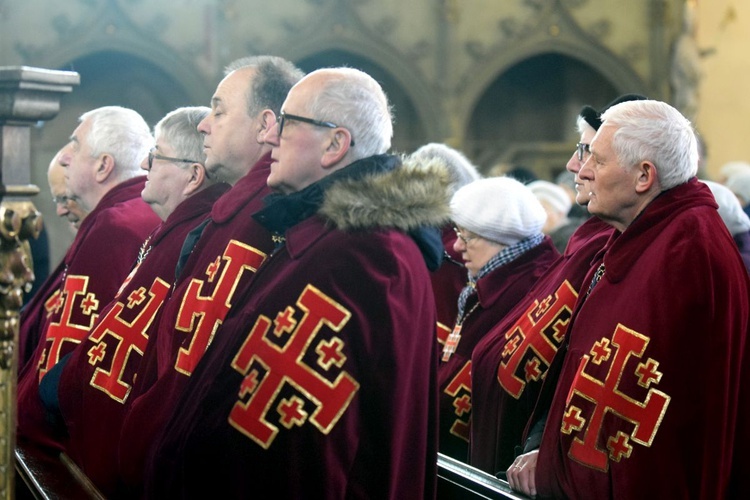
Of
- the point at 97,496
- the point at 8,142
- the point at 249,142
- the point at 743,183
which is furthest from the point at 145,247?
the point at 743,183

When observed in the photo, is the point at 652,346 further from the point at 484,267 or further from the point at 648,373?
the point at 484,267

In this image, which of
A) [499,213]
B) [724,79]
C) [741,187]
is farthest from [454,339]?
[724,79]

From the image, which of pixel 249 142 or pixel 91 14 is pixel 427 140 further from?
pixel 249 142

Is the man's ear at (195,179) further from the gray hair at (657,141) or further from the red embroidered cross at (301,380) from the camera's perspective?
the gray hair at (657,141)

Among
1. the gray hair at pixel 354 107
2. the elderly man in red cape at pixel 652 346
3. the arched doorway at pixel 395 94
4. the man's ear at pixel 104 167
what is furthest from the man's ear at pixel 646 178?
the arched doorway at pixel 395 94

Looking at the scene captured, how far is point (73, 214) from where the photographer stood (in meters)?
5.11

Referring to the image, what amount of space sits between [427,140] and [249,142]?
8846 mm

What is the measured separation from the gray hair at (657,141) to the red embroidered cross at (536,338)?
2.06 feet

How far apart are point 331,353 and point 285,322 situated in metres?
0.14

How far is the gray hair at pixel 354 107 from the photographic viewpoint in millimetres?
2959

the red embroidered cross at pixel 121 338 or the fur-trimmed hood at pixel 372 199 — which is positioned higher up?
the fur-trimmed hood at pixel 372 199

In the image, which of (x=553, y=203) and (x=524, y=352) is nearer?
(x=524, y=352)

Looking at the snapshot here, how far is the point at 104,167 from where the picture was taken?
184 inches

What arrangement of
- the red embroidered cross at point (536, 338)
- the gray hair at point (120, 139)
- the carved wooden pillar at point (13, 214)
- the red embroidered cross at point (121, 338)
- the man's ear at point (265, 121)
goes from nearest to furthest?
the carved wooden pillar at point (13, 214)
the man's ear at point (265, 121)
the red embroidered cross at point (121, 338)
the red embroidered cross at point (536, 338)
the gray hair at point (120, 139)
